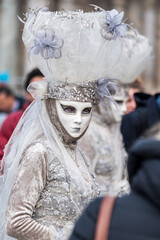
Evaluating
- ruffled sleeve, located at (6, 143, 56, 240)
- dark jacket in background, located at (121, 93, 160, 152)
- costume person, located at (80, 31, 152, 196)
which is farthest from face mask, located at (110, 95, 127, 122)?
ruffled sleeve, located at (6, 143, 56, 240)

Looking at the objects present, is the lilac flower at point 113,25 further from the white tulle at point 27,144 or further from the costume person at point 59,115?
the white tulle at point 27,144

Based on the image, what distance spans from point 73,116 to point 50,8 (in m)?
16.2

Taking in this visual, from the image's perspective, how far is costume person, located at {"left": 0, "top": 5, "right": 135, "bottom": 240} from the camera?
401cm

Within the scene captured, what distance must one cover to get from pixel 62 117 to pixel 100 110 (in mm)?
2287

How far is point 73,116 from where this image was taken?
4309 millimetres

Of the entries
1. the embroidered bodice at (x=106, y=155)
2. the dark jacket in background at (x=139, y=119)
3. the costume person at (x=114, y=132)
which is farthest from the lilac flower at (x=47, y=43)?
the embroidered bodice at (x=106, y=155)

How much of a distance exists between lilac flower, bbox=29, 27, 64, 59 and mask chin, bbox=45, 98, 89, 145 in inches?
11.2

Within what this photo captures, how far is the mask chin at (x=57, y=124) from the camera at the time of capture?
14.1ft

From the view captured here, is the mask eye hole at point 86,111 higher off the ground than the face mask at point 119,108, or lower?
higher

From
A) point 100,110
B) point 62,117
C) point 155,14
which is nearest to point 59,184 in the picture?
point 62,117

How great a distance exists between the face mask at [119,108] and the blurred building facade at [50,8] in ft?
34.1

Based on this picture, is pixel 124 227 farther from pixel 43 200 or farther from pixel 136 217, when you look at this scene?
pixel 43 200

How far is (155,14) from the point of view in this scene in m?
23.9

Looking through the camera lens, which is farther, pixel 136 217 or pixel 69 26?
pixel 69 26
